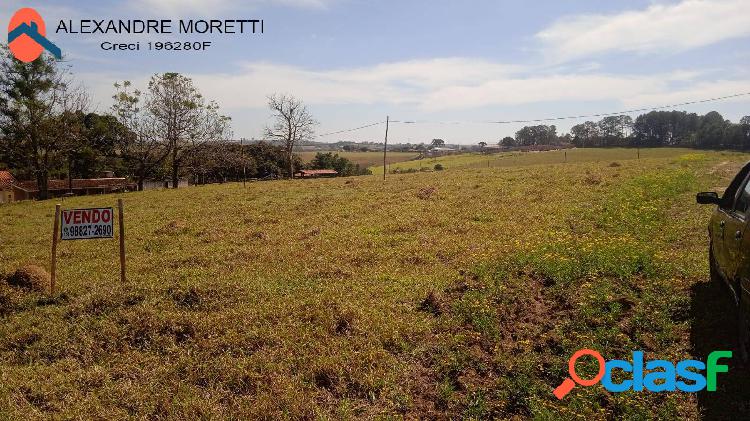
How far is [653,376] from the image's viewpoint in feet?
16.9

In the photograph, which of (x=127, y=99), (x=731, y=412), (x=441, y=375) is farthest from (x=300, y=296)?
(x=127, y=99)

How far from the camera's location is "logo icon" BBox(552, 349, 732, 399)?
4973 millimetres

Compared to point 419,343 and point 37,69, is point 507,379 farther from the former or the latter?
point 37,69

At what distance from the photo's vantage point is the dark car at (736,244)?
175 inches

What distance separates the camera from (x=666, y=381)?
505 cm

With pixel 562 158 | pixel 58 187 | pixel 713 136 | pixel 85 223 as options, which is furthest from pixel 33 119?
pixel 713 136

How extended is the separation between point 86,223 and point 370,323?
253 inches

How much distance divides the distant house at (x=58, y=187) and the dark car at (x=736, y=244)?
5064 centimetres

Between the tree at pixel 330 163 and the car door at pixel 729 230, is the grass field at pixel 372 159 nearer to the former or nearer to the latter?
the tree at pixel 330 163

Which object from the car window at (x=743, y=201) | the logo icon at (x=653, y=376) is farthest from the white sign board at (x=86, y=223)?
the car window at (x=743, y=201)

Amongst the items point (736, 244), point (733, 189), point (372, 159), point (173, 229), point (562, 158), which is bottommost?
point (173, 229)

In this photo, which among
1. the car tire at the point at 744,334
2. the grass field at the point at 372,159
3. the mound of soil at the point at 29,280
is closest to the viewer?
the car tire at the point at 744,334

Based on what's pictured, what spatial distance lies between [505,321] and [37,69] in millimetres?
41882

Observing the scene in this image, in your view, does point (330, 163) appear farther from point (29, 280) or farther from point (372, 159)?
point (29, 280)
